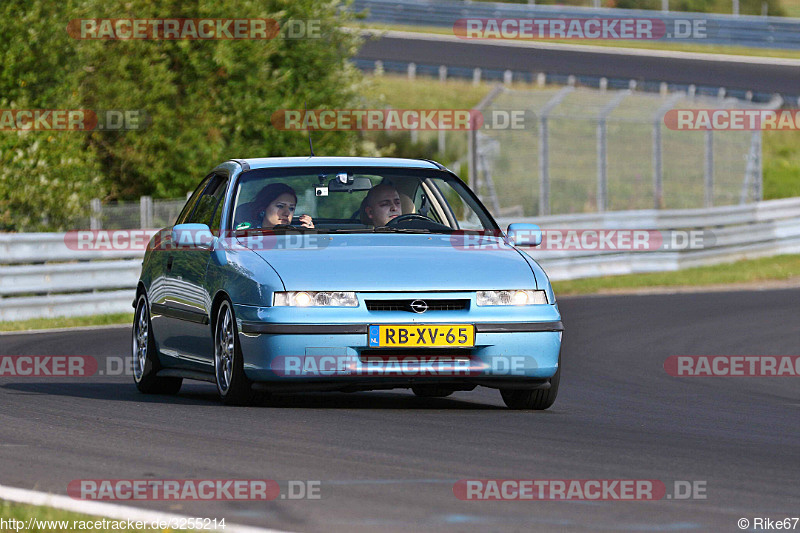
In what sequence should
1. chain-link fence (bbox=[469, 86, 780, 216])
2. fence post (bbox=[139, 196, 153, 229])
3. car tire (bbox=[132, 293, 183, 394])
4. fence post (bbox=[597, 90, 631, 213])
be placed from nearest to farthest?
car tire (bbox=[132, 293, 183, 394]) → fence post (bbox=[139, 196, 153, 229]) → fence post (bbox=[597, 90, 631, 213]) → chain-link fence (bbox=[469, 86, 780, 216])

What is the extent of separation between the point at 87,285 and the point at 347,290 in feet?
38.1

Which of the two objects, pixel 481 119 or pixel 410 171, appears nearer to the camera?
pixel 410 171

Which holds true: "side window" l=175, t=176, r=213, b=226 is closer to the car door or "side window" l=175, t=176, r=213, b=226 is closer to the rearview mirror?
the car door

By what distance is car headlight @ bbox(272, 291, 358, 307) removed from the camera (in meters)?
9.23

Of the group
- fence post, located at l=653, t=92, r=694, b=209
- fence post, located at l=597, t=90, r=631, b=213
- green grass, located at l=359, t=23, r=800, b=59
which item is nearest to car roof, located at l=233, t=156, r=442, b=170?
fence post, located at l=597, t=90, r=631, b=213

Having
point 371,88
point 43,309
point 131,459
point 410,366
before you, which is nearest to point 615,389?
point 410,366

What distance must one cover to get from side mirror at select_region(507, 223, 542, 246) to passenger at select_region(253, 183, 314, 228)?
131cm

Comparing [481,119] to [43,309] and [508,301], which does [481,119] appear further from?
[508,301]

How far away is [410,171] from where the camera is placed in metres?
10.9

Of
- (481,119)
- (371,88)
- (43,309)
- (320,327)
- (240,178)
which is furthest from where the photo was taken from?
(371,88)

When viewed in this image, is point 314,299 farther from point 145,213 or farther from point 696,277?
point 696,277

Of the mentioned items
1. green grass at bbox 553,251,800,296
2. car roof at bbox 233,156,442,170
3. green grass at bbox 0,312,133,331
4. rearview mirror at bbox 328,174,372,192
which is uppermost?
car roof at bbox 233,156,442,170

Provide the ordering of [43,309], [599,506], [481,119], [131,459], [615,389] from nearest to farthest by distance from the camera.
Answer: [599,506] → [131,459] → [615,389] → [43,309] → [481,119]

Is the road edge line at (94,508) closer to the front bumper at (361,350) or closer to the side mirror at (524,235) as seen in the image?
the front bumper at (361,350)
